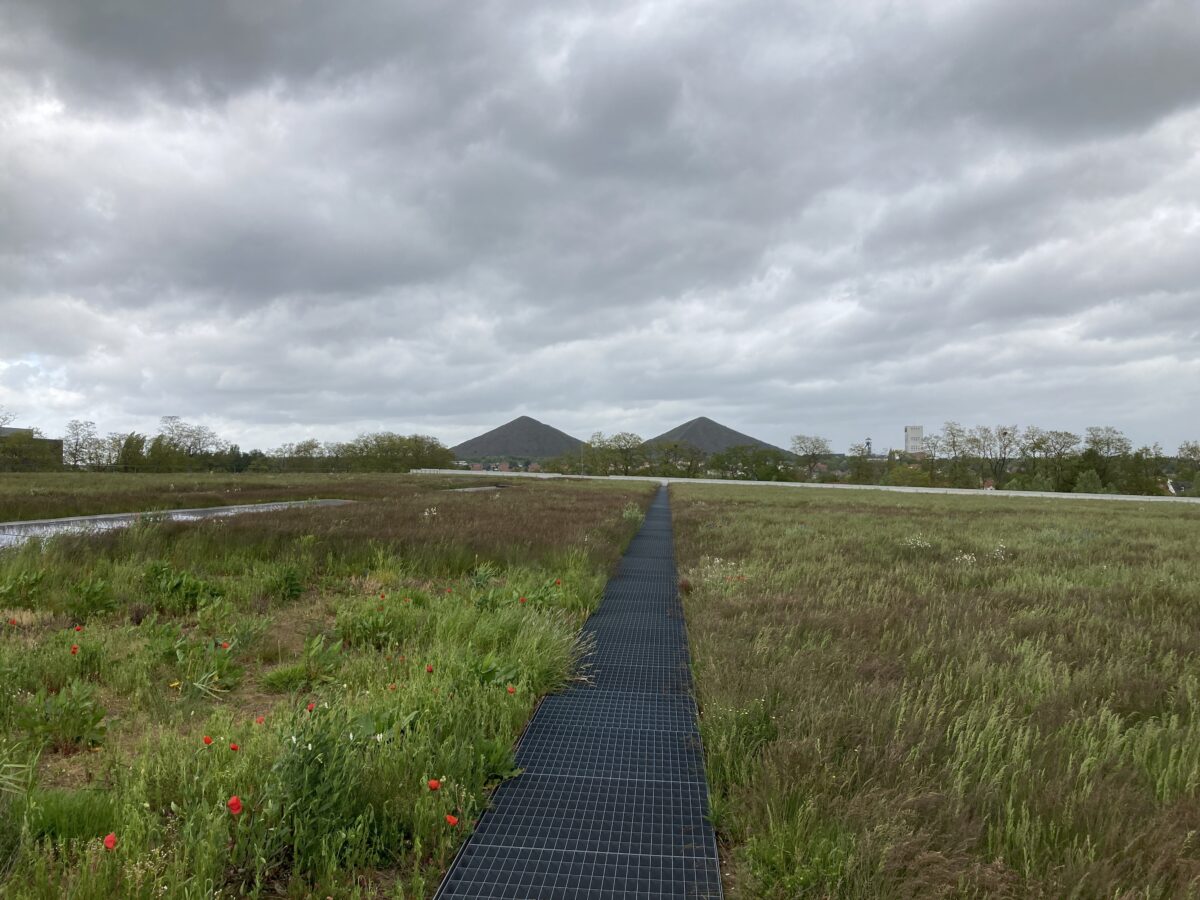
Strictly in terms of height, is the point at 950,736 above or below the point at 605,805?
above

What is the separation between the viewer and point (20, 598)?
271 inches

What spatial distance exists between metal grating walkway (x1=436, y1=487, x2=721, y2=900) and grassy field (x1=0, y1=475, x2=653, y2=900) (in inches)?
7.1

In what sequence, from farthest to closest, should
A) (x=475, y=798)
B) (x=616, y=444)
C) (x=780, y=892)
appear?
(x=616, y=444), (x=475, y=798), (x=780, y=892)

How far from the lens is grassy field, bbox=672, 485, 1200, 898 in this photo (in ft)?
8.18

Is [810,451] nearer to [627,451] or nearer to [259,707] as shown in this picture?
[627,451]

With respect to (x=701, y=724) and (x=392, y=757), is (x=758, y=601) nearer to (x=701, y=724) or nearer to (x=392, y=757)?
(x=701, y=724)

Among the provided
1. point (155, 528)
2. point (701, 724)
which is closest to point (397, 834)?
point (701, 724)

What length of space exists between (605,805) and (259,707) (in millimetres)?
2715

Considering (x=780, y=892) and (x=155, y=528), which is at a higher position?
(x=155, y=528)

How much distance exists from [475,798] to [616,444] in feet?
359

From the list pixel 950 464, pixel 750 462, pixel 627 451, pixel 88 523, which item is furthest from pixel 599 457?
pixel 88 523

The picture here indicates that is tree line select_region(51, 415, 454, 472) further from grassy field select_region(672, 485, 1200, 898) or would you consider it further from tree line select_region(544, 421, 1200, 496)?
grassy field select_region(672, 485, 1200, 898)

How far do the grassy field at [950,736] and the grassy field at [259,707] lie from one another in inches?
55.7

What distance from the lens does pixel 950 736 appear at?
3.69 meters
